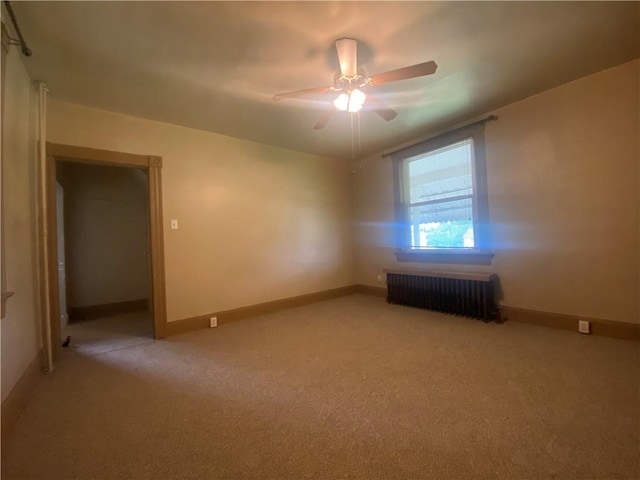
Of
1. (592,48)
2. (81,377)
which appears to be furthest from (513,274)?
(81,377)

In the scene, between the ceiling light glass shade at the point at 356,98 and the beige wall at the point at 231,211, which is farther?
the beige wall at the point at 231,211

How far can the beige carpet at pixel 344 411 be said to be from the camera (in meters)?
1.21

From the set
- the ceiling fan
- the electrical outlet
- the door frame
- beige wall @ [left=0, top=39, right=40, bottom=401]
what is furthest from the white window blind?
beige wall @ [left=0, top=39, right=40, bottom=401]

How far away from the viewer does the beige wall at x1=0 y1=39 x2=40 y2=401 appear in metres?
1.67

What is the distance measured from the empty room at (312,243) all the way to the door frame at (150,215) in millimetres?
23

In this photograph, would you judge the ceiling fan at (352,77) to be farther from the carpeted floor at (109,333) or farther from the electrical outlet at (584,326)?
the carpeted floor at (109,333)

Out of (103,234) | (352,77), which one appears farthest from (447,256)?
(103,234)

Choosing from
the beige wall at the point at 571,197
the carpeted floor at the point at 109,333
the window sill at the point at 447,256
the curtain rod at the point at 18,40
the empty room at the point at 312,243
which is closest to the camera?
the empty room at the point at 312,243

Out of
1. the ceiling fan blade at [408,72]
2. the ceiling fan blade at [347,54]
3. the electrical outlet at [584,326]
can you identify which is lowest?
the electrical outlet at [584,326]

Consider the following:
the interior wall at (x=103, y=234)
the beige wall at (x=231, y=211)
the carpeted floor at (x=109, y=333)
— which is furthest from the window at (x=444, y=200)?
the interior wall at (x=103, y=234)

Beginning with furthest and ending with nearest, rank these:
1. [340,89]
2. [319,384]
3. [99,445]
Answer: [340,89]
[319,384]
[99,445]

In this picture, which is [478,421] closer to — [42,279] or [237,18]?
[237,18]

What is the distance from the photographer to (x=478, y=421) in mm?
1458

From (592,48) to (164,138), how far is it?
4164 millimetres
